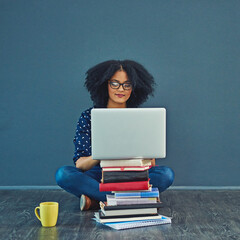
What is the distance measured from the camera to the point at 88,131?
3.15 m

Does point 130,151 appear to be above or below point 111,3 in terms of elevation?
below

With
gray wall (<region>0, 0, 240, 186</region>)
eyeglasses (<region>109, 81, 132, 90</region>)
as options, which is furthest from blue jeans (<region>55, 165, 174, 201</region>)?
gray wall (<region>0, 0, 240, 186</region>)

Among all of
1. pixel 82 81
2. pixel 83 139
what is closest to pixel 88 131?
pixel 83 139

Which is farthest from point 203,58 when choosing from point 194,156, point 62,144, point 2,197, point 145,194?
point 2,197

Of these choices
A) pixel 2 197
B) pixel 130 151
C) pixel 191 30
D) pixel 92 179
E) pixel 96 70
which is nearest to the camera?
pixel 130 151

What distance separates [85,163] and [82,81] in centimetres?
127

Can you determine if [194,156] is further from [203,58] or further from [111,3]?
[111,3]

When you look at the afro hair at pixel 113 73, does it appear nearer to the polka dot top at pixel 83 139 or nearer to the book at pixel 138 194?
the polka dot top at pixel 83 139

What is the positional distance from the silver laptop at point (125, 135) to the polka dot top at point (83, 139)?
665 millimetres

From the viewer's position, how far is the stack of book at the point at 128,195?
2486 mm

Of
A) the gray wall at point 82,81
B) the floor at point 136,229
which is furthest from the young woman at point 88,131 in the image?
the gray wall at point 82,81

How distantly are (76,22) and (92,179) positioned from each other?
1.69m

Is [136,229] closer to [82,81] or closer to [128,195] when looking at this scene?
[128,195]

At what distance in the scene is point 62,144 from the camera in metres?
4.01
